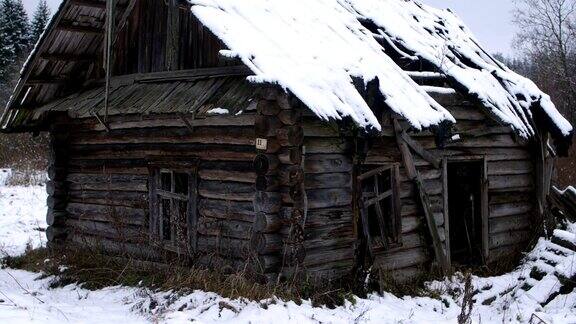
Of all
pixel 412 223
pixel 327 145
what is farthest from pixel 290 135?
pixel 412 223

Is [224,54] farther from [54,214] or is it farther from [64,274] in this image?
[54,214]

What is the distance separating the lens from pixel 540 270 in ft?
27.6

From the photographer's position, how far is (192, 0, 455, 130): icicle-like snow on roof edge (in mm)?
6391

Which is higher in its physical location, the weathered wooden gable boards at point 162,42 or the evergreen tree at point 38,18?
the evergreen tree at point 38,18

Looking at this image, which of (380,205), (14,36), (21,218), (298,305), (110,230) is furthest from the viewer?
(14,36)

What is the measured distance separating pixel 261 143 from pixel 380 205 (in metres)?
2.44

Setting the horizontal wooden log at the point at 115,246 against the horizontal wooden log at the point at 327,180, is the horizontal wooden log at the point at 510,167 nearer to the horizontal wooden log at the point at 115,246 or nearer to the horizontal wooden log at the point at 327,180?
the horizontal wooden log at the point at 327,180

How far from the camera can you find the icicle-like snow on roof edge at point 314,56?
639 centimetres

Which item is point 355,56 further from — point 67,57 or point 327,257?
point 67,57

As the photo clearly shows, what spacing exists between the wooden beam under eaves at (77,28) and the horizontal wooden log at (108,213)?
2.90 m

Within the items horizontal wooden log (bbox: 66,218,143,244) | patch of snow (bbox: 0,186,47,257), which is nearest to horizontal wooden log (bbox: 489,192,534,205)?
horizontal wooden log (bbox: 66,218,143,244)

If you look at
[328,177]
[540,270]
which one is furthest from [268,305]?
[540,270]

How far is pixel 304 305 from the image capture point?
633cm

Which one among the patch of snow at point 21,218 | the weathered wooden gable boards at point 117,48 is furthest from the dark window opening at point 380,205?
the patch of snow at point 21,218
